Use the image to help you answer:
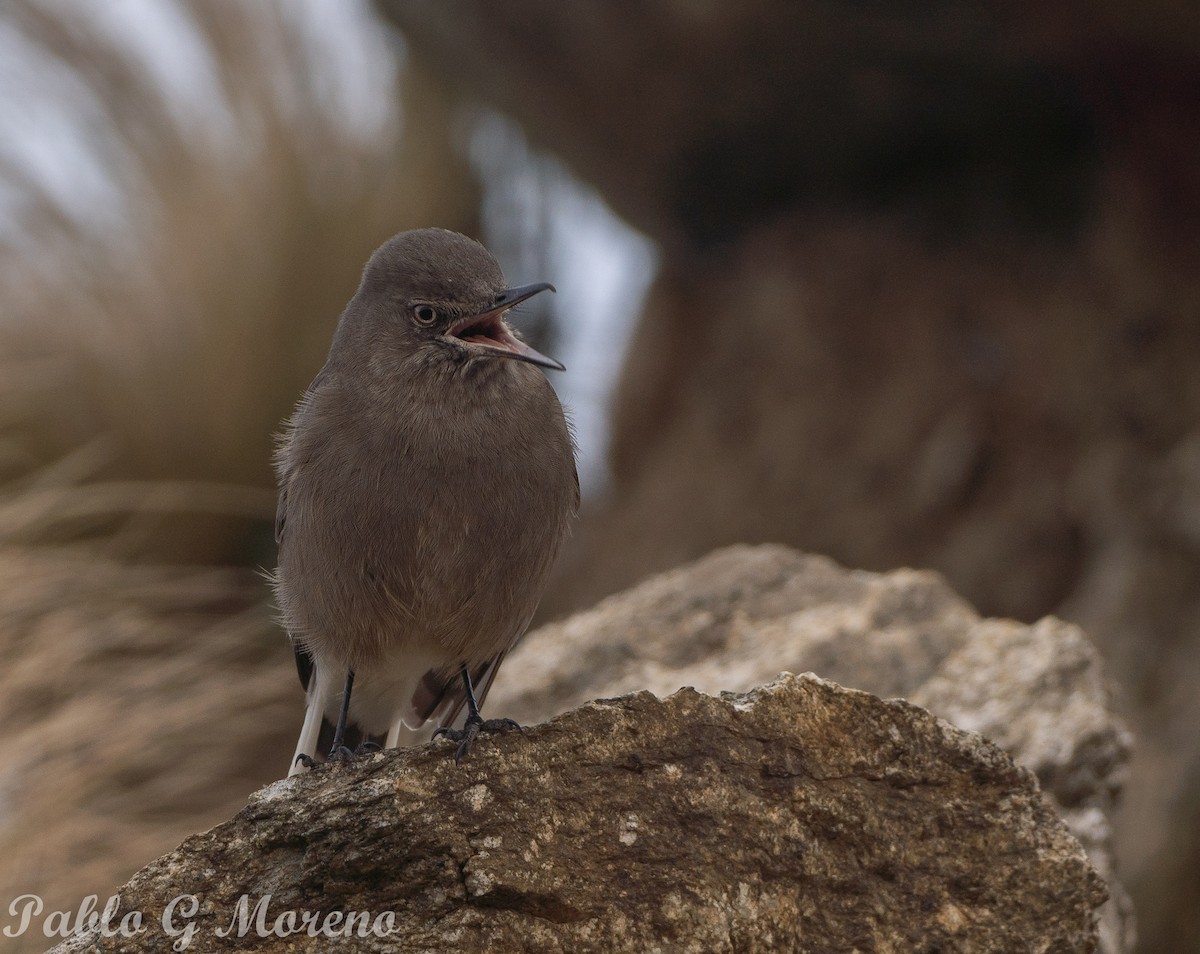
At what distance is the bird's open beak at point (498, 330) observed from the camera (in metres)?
3.85

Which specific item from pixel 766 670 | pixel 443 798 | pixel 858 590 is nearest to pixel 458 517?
pixel 443 798

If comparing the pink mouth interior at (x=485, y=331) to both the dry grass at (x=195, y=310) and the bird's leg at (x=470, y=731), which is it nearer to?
the bird's leg at (x=470, y=731)

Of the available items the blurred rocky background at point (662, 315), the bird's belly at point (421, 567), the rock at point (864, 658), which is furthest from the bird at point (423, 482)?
the blurred rocky background at point (662, 315)

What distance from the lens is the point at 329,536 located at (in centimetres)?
376

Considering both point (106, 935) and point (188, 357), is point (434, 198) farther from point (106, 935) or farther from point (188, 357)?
point (106, 935)

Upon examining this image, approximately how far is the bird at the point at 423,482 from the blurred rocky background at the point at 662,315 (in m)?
2.24

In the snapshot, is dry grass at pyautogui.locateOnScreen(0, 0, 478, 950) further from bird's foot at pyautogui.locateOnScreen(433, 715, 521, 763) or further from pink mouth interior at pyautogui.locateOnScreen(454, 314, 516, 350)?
bird's foot at pyautogui.locateOnScreen(433, 715, 521, 763)

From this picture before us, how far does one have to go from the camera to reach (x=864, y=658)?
464cm

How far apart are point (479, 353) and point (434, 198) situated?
20.1 ft

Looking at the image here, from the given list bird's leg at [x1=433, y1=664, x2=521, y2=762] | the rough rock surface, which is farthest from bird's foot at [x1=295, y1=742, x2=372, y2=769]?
bird's leg at [x1=433, y1=664, x2=521, y2=762]

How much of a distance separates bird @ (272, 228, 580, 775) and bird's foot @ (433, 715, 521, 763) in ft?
0.04

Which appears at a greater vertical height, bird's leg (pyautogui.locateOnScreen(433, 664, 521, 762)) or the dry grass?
the dry grass

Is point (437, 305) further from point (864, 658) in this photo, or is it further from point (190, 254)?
point (190, 254)

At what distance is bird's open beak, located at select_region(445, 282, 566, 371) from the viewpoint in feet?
12.6
